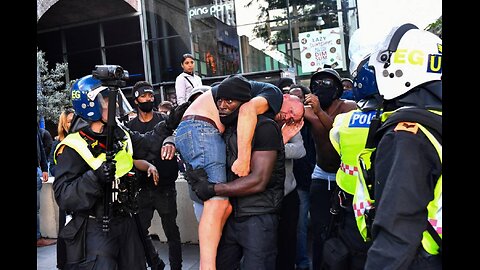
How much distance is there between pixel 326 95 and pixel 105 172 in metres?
2.23

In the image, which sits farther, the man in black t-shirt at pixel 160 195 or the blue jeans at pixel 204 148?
the man in black t-shirt at pixel 160 195

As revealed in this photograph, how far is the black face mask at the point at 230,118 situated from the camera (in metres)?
2.93

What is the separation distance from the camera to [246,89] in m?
2.94

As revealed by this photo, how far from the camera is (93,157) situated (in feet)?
9.27

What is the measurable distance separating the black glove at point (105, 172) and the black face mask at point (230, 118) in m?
0.79

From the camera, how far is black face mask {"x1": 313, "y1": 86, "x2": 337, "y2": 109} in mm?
4035

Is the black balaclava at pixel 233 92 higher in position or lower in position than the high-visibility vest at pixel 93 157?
higher

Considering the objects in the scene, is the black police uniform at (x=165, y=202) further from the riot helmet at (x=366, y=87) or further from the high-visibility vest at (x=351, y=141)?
the riot helmet at (x=366, y=87)

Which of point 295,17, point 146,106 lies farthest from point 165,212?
point 295,17

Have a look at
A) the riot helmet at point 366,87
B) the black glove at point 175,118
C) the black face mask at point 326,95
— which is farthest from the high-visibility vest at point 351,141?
the black glove at point 175,118

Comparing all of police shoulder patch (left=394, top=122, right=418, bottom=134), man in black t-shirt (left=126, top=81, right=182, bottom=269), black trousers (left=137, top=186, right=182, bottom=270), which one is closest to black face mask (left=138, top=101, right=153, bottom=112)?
man in black t-shirt (left=126, top=81, right=182, bottom=269)

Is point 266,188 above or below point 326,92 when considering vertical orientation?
below

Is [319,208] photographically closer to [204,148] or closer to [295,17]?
[204,148]

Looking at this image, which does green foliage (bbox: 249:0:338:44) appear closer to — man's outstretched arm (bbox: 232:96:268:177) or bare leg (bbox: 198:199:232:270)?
Result: man's outstretched arm (bbox: 232:96:268:177)
